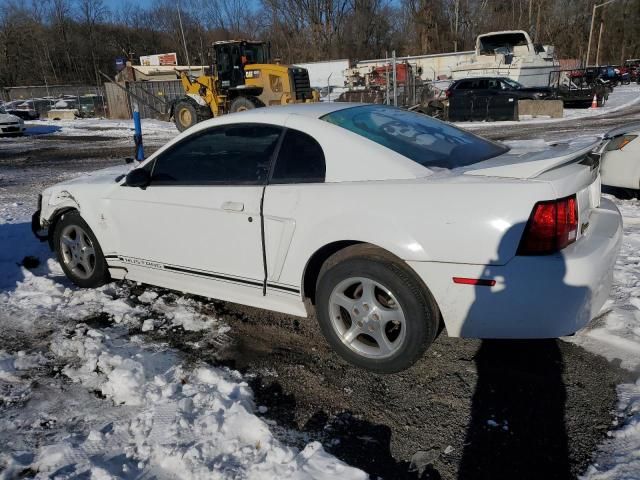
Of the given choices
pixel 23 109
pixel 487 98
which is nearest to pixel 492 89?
pixel 487 98

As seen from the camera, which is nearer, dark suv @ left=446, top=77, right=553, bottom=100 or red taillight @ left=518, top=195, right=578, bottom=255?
red taillight @ left=518, top=195, right=578, bottom=255

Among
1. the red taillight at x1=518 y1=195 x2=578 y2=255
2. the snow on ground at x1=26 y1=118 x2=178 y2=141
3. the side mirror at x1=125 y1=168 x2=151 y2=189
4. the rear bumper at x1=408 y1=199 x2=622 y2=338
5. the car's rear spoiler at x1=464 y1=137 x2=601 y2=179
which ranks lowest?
the snow on ground at x1=26 y1=118 x2=178 y2=141

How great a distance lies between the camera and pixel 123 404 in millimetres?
2910

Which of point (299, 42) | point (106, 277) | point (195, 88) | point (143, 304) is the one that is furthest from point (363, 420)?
point (299, 42)

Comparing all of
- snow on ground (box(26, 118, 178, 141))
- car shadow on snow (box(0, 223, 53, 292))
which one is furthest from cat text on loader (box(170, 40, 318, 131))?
car shadow on snow (box(0, 223, 53, 292))

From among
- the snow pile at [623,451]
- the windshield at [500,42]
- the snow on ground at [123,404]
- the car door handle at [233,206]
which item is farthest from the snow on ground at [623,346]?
the windshield at [500,42]

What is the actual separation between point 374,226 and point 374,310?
0.49 meters

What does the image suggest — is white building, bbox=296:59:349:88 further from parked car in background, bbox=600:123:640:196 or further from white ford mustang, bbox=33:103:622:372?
white ford mustang, bbox=33:103:622:372

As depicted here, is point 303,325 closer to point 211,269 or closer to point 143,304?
point 211,269

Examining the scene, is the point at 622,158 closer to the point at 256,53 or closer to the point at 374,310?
the point at 374,310

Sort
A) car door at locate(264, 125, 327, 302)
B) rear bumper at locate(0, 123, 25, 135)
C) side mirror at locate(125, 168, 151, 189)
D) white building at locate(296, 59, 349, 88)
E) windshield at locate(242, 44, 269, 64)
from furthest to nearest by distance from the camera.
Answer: white building at locate(296, 59, 349, 88) < rear bumper at locate(0, 123, 25, 135) < windshield at locate(242, 44, 269, 64) < side mirror at locate(125, 168, 151, 189) < car door at locate(264, 125, 327, 302)

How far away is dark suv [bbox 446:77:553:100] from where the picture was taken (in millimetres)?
21319

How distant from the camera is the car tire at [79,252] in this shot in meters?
4.46

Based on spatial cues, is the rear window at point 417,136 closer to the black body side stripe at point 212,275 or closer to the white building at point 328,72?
the black body side stripe at point 212,275
